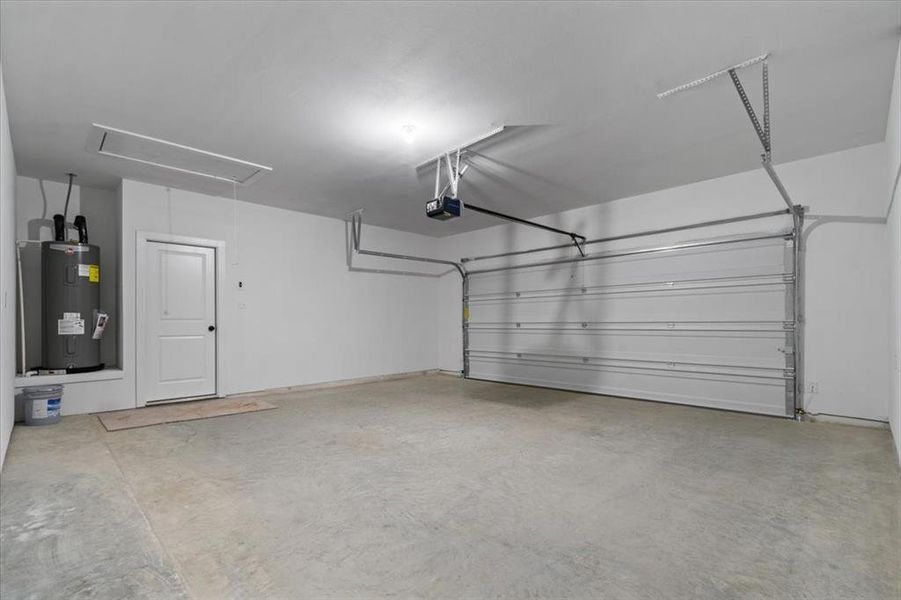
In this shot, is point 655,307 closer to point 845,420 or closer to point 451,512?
point 845,420

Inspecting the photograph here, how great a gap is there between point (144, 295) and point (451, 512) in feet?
15.8

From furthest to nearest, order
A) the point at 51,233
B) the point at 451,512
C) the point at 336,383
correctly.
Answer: the point at 336,383
the point at 51,233
the point at 451,512

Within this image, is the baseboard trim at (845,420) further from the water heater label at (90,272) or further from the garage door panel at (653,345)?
the water heater label at (90,272)

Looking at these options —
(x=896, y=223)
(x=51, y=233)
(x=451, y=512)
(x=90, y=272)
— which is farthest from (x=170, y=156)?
(x=896, y=223)

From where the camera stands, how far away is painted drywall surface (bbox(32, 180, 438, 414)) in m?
5.21

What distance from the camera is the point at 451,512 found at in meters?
2.43

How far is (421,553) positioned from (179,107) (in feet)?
12.1

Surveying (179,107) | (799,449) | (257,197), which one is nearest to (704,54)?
(799,449)

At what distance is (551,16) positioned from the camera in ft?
7.94

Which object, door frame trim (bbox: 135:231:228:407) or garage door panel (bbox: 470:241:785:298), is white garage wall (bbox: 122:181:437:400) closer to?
door frame trim (bbox: 135:231:228:407)

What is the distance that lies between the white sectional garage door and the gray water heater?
18.4 ft

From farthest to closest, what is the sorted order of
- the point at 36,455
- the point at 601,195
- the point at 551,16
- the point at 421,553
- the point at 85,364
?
the point at 601,195
the point at 85,364
the point at 36,455
the point at 551,16
the point at 421,553

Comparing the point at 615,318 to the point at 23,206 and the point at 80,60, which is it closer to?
the point at 80,60

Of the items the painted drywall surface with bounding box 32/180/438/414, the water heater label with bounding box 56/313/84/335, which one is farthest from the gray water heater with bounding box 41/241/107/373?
the painted drywall surface with bounding box 32/180/438/414
